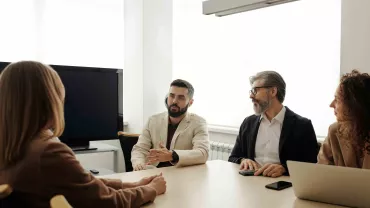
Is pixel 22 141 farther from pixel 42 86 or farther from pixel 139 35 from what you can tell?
pixel 139 35

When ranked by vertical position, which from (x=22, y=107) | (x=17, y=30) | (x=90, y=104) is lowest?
(x=90, y=104)

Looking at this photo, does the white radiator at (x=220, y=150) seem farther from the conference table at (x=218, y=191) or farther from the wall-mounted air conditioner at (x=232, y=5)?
the wall-mounted air conditioner at (x=232, y=5)

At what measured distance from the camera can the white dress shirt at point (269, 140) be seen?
267 cm

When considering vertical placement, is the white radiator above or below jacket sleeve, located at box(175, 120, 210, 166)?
below

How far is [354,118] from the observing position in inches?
75.7

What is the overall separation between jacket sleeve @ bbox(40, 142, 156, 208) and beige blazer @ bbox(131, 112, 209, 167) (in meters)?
1.44

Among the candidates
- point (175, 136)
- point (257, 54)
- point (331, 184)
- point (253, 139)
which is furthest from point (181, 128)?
point (331, 184)

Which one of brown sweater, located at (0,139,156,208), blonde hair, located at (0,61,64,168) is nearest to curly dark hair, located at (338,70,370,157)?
brown sweater, located at (0,139,156,208)

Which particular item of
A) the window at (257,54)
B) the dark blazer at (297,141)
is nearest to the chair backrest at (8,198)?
the dark blazer at (297,141)

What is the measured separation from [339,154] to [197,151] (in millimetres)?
969

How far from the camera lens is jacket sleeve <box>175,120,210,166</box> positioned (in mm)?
2510

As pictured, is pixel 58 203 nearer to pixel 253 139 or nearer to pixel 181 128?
pixel 253 139

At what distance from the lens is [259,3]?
75.6 inches

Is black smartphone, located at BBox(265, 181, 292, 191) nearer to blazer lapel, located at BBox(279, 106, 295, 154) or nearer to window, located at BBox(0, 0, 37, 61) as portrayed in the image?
blazer lapel, located at BBox(279, 106, 295, 154)
